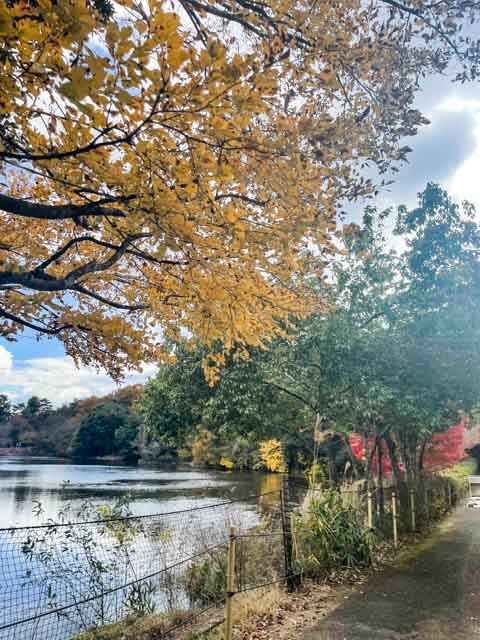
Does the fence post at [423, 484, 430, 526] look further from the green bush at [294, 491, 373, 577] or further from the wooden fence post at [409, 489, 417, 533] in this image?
the green bush at [294, 491, 373, 577]

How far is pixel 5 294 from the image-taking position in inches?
191

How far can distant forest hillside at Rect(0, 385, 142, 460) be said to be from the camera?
67275mm

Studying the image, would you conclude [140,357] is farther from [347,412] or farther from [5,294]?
[347,412]

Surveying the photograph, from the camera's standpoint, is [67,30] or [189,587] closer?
[67,30]

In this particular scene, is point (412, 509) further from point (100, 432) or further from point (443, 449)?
point (100, 432)

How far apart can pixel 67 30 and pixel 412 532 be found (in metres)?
11.1

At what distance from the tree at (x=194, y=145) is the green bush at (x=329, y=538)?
12.0 ft

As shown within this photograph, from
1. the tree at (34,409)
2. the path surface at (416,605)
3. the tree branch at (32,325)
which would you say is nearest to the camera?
the tree branch at (32,325)

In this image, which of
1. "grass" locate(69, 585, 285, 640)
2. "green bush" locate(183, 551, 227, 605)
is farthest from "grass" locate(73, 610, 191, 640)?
"green bush" locate(183, 551, 227, 605)

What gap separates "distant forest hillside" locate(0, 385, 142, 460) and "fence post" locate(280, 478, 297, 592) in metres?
59.0

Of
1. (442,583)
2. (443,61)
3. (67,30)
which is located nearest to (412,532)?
(442,583)

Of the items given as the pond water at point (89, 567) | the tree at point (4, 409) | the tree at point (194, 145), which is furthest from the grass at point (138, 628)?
the tree at point (4, 409)

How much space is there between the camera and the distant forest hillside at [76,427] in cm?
6728

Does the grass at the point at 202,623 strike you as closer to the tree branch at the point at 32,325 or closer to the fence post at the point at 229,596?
the fence post at the point at 229,596
